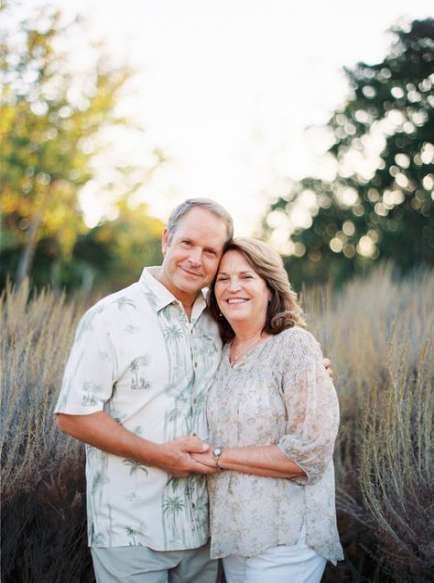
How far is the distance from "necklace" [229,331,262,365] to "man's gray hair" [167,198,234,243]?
1.49 feet

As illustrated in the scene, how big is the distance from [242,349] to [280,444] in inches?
19.7

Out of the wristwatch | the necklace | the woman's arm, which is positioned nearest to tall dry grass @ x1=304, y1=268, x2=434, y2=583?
the necklace

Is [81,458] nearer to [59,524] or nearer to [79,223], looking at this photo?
[59,524]

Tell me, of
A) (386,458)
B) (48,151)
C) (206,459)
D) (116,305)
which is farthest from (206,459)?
(48,151)

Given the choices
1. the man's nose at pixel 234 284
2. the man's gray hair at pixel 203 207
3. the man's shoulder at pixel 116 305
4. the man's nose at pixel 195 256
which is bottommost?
the man's shoulder at pixel 116 305

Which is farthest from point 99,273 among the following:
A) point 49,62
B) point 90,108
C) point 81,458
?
point 81,458

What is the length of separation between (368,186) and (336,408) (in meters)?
8.45

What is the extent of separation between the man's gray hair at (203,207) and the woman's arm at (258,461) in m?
0.93

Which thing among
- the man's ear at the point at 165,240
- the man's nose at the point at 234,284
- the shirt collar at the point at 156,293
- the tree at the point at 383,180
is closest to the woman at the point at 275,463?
the man's nose at the point at 234,284

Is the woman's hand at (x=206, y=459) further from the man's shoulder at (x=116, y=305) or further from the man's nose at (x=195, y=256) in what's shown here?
the man's nose at (x=195, y=256)

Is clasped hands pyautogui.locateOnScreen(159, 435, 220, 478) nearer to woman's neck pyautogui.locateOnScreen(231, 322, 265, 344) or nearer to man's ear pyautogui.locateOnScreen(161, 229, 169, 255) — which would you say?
woman's neck pyautogui.locateOnScreen(231, 322, 265, 344)

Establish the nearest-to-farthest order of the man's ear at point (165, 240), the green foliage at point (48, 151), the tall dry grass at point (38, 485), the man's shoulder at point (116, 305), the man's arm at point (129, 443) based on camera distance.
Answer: the man's arm at point (129, 443) → the man's shoulder at point (116, 305) → the man's ear at point (165, 240) → the tall dry grass at point (38, 485) → the green foliage at point (48, 151)

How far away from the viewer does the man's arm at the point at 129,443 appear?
8.40 ft

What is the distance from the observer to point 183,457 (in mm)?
2613
